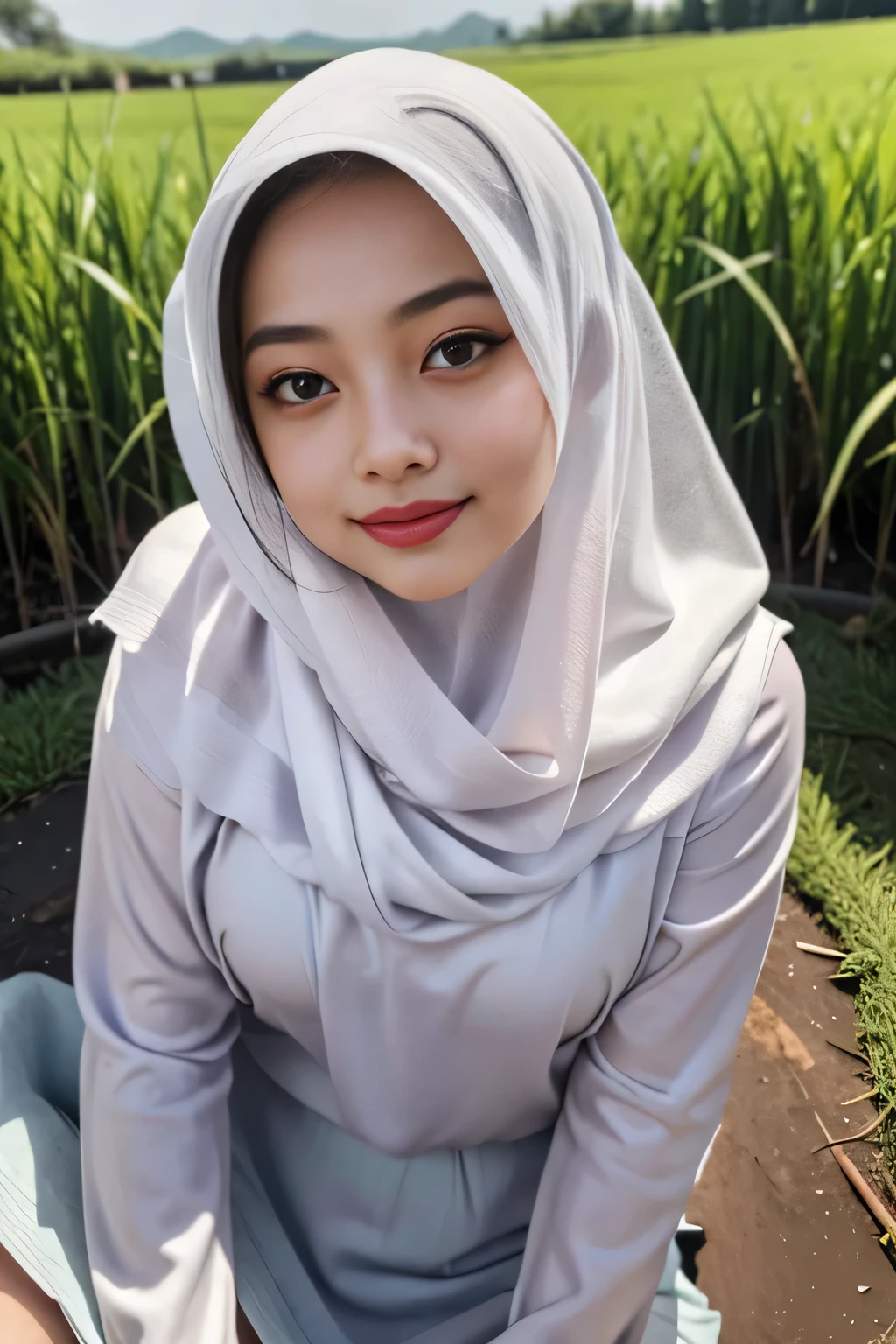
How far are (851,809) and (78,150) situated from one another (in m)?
1.52

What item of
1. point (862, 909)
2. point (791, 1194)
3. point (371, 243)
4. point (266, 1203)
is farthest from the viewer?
point (862, 909)

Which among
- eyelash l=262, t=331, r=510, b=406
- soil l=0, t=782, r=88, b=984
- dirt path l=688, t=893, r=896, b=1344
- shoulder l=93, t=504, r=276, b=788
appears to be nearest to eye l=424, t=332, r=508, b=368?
eyelash l=262, t=331, r=510, b=406

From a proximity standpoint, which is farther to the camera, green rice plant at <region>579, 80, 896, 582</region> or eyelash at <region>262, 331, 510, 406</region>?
green rice plant at <region>579, 80, 896, 582</region>

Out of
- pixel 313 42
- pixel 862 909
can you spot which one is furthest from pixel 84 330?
pixel 862 909

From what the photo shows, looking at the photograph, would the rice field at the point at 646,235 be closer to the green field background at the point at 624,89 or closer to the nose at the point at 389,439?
the green field background at the point at 624,89

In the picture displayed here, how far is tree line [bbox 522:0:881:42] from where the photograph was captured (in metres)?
1.51

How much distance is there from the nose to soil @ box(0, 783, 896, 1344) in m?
0.89

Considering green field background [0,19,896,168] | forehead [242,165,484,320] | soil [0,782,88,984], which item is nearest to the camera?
forehead [242,165,484,320]

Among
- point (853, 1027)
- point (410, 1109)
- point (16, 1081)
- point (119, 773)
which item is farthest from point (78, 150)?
point (853, 1027)

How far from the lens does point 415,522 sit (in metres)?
0.61

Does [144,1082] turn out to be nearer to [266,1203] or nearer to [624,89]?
[266,1203]

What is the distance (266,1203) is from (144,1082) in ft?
0.60

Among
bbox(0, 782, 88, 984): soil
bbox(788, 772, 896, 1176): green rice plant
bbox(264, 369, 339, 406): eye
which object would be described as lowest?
bbox(788, 772, 896, 1176): green rice plant

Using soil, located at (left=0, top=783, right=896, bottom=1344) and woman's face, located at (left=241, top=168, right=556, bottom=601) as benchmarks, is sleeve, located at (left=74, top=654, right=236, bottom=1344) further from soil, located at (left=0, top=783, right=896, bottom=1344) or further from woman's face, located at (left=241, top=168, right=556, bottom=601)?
soil, located at (left=0, top=783, right=896, bottom=1344)
